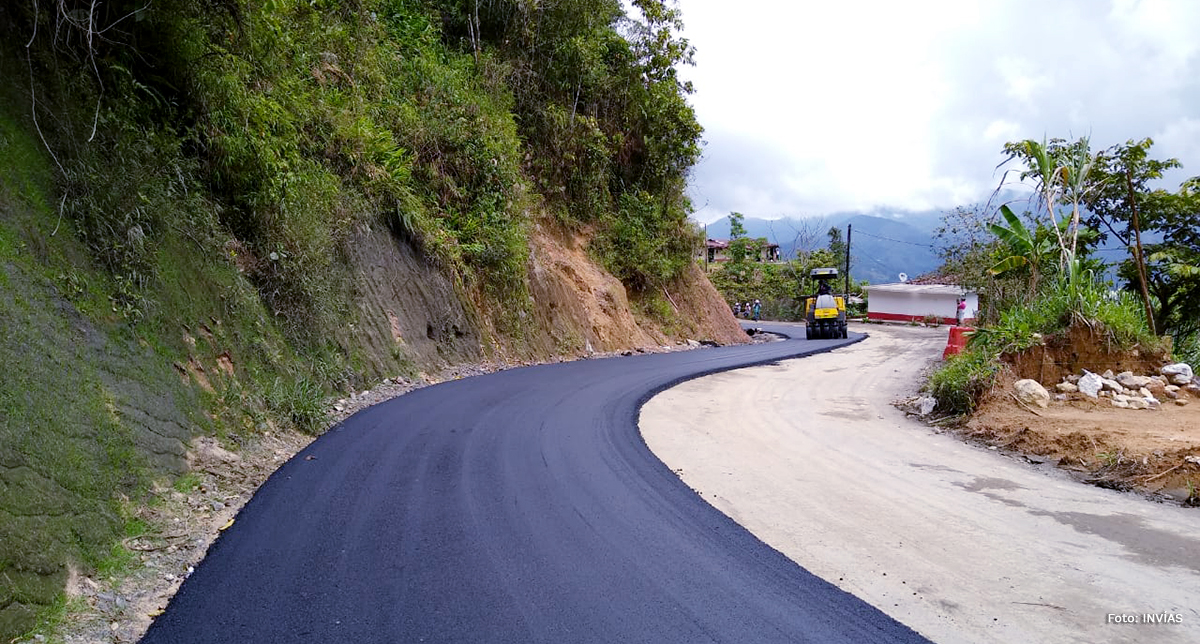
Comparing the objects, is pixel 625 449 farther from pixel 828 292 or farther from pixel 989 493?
pixel 828 292

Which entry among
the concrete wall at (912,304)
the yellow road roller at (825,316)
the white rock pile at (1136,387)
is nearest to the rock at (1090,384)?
the white rock pile at (1136,387)

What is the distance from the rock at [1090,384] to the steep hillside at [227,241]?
1146 centimetres

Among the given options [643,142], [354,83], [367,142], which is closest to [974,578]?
[367,142]

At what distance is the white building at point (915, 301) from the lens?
46.8 metres

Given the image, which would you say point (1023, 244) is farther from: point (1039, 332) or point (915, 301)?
point (915, 301)

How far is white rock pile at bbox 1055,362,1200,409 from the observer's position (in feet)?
34.2

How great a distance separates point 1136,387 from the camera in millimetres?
10789

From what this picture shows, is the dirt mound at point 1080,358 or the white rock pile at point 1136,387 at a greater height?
the dirt mound at point 1080,358

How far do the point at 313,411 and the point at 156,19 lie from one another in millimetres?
4686

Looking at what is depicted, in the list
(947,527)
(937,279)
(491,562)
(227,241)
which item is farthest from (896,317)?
(491,562)

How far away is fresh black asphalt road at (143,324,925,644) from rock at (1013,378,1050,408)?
6.88 meters

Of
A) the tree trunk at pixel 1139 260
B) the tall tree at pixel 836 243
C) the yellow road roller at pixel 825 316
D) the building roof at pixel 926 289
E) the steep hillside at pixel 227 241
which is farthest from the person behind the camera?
the tall tree at pixel 836 243

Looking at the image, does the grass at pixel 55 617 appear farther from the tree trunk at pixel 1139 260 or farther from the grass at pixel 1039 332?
the tree trunk at pixel 1139 260

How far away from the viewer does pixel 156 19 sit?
7.40m
